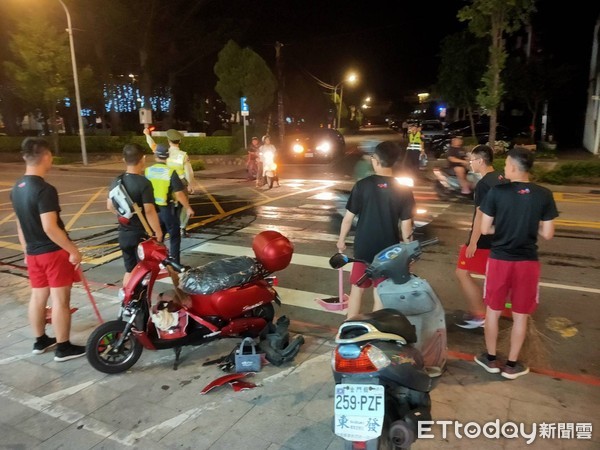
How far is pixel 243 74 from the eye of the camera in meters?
25.3

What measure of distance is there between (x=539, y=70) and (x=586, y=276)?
1858cm

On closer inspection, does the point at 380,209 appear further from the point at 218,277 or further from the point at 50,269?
the point at 50,269

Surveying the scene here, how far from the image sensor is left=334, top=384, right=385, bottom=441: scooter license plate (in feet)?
8.41

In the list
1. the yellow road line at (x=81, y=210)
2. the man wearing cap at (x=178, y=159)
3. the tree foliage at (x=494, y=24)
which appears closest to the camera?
the man wearing cap at (x=178, y=159)

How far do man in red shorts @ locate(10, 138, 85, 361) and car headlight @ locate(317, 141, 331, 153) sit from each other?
65.1 ft

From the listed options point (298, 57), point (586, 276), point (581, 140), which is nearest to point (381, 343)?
point (586, 276)

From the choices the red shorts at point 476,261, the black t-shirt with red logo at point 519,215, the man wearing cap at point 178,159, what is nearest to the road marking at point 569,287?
the red shorts at point 476,261

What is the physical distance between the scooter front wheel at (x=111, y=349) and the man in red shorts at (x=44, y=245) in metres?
0.50

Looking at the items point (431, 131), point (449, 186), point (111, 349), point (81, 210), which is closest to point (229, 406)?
point (111, 349)

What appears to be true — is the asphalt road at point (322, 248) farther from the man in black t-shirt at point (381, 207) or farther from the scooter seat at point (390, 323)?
the scooter seat at point (390, 323)

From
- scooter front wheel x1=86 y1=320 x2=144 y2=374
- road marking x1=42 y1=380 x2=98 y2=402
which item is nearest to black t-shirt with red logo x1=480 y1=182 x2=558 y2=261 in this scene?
scooter front wheel x1=86 y1=320 x2=144 y2=374

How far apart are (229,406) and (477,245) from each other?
2.97m

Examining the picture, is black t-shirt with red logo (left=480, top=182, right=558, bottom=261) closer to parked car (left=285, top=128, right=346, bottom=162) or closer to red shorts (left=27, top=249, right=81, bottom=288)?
red shorts (left=27, top=249, right=81, bottom=288)

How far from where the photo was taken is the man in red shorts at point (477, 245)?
185 inches
